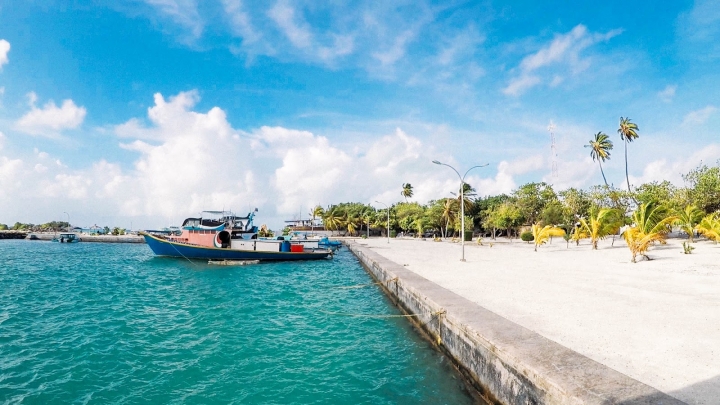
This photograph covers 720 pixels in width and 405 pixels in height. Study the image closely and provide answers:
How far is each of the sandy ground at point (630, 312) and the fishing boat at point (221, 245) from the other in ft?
76.5

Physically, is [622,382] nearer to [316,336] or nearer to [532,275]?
[316,336]

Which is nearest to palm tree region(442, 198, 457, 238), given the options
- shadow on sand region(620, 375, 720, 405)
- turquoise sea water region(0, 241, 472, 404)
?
turquoise sea water region(0, 241, 472, 404)

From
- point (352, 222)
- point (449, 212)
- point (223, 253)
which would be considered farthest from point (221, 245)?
point (352, 222)

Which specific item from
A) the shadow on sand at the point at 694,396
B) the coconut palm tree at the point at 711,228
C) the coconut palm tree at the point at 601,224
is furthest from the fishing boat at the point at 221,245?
the shadow on sand at the point at 694,396

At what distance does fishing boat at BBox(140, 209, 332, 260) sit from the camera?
37000 millimetres

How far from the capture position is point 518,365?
5773 mm

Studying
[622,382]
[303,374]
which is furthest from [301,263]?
[622,382]

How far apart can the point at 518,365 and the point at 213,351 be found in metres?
8.52

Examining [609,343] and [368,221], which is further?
[368,221]

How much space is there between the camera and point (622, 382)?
4859 mm

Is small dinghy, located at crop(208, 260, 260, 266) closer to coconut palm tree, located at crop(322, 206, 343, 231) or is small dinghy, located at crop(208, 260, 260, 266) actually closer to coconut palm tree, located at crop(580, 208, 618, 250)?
coconut palm tree, located at crop(580, 208, 618, 250)

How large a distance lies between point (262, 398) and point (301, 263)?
3012 centimetres

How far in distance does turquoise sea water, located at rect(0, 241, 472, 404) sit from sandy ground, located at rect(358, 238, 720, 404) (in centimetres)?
266

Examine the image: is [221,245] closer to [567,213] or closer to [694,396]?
[694,396]
